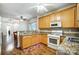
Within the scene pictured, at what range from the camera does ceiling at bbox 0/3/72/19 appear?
197 centimetres

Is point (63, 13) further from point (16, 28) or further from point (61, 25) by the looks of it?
point (16, 28)

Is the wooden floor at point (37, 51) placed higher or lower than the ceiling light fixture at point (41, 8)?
lower

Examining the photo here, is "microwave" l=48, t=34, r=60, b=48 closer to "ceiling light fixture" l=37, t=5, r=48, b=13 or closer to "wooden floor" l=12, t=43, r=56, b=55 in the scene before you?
"wooden floor" l=12, t=43, r=56, b=55

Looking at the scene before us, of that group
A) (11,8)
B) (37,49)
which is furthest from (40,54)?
(11,8)

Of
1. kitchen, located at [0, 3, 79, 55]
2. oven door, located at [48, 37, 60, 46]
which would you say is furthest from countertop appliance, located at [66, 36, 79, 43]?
oven door, located at [48, 37, 60, 46]

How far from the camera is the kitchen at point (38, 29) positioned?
196cm

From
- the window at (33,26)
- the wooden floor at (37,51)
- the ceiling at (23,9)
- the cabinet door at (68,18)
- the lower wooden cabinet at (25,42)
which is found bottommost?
the wooden floor at (37,51)

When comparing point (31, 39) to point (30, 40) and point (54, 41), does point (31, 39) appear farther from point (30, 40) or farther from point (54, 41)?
point (54, 41)

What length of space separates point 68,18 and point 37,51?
2.12 ft

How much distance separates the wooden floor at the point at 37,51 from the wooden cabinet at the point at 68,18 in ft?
1.36

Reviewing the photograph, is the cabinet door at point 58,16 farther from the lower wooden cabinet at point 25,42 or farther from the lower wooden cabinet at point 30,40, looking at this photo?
the lower wooden cabinet at point 25,42

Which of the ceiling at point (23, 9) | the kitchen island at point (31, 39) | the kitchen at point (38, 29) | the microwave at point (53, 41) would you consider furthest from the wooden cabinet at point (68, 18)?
the kitchen island at point (31, 39)

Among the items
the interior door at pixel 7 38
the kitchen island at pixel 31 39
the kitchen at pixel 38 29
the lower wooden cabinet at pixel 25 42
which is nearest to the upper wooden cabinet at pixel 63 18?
the kitchen at pixel 38 29

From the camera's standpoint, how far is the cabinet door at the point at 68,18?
6.39 ft
